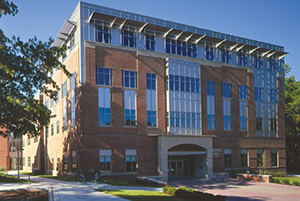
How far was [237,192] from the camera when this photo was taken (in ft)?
94.7

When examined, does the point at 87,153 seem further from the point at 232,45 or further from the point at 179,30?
the point at 232,45

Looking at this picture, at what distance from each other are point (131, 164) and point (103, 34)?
50.2 ft

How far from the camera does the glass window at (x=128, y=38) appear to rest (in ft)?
120

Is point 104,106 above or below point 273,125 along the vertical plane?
above

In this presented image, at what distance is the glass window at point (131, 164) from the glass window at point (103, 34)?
13765mm

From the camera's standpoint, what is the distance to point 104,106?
34281mm

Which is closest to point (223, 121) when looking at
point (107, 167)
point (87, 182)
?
point (107, 167)

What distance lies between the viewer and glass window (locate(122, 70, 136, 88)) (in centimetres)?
3584

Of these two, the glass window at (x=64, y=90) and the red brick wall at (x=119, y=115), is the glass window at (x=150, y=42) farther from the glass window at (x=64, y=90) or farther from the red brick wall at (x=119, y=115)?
the glass window at (x=64, y=90)

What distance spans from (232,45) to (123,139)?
71.1ft

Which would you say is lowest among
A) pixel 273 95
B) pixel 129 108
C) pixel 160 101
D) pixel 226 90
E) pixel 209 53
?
pixel 129 108

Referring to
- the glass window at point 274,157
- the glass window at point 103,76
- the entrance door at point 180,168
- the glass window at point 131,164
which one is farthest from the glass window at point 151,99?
the glass window at point 274,157

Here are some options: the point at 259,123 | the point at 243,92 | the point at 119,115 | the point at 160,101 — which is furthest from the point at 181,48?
the point at 259,123

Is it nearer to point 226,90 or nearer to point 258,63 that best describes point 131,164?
point 226,90
